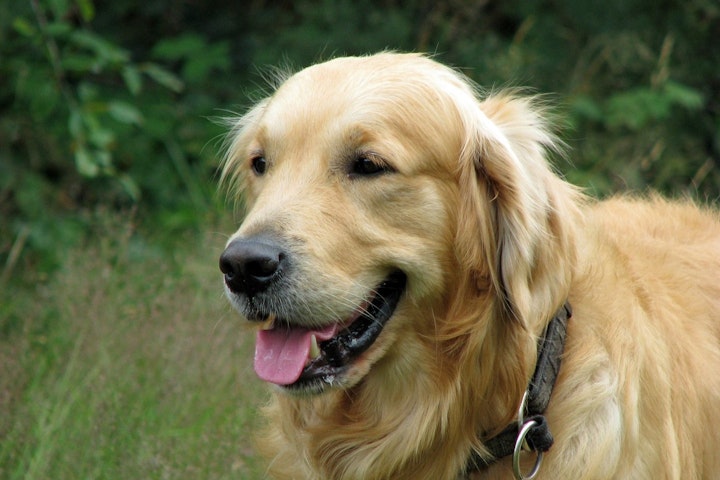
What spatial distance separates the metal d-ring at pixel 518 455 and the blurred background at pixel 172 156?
54.7 inches

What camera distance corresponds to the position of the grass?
148 inches

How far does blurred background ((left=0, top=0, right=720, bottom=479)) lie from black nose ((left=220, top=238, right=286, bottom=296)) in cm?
91

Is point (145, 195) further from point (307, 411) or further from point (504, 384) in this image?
point (504, 384)

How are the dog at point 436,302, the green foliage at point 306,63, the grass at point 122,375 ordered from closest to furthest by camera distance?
the dog at point 436,302, the grass at point 122,375, the green foliage at point 306,63

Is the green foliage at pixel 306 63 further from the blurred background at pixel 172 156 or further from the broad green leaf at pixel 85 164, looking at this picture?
the broad green leaf at pixel 85 164

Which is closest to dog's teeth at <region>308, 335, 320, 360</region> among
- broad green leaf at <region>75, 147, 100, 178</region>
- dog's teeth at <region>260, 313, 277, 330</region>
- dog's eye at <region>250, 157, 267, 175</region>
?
dog's teeth at <region>260, 313, 277, 330</region>

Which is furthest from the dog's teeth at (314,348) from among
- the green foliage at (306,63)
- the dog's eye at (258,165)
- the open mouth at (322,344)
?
the green foliage at (306,63)

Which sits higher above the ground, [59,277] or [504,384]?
[504,384]

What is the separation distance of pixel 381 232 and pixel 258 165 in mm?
658

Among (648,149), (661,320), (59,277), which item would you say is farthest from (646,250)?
(648,149)

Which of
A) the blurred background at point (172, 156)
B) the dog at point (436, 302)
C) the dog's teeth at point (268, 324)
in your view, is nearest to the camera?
the dog at point (436, 302)

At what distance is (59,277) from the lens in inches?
198

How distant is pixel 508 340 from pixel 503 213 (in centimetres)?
41

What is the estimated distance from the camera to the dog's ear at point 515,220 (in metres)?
3.03
